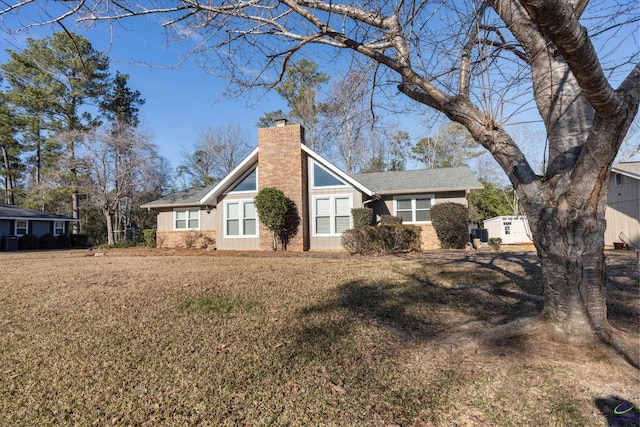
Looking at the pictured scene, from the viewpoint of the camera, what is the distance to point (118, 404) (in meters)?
2.64

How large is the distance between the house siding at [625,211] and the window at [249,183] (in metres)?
15.3

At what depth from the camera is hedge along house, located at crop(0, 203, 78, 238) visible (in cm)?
2337

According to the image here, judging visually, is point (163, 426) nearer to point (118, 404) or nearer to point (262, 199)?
point (118, 404)

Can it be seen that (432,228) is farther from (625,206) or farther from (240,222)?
(625,206)

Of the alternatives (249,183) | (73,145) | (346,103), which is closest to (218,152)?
(73,145)

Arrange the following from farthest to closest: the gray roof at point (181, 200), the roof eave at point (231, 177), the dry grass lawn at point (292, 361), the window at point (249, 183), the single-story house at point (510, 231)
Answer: the single-story house at point (510, 231) → the gray roof at point (181, 200) → the window at point (249, 183) → the roof eave at point (231, 177) → the dry grass lawn at point (292, 361)

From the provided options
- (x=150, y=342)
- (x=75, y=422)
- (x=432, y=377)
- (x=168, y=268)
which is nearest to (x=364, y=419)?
(x=432, y=377)

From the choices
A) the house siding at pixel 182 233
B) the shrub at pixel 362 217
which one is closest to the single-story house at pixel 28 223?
the house siding at pixel 182 233

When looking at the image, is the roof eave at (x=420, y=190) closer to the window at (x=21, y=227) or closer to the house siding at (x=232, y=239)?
the house siding at (x=232, y=239)

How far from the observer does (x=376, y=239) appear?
11.7 m

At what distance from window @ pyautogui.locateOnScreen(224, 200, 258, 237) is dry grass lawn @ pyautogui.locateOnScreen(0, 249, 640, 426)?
9.35 meters

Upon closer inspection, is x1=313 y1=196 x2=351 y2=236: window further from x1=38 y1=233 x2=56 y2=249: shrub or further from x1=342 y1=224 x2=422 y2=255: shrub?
x1=38 y1=233 x2=56 y2=249: shrub

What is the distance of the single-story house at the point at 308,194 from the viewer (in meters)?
14.6

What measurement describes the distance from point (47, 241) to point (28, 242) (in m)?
1.13
